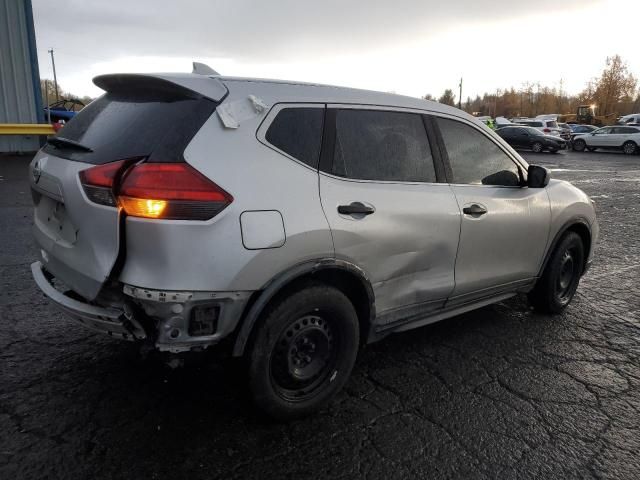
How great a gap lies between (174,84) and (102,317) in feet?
3.94

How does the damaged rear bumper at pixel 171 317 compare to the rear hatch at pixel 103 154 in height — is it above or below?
below

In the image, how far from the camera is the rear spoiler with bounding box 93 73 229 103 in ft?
8.02

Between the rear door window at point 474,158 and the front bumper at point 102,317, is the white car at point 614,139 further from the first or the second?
the front bumper at point 102,317

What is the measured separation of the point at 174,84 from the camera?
247cm

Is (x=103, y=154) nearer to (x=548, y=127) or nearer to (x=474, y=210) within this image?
(x=474, y=210)

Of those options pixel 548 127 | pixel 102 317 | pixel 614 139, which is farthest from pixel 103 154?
pixel 548 127

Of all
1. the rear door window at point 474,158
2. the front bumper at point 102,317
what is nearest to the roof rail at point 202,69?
the front bumper at point 102,317

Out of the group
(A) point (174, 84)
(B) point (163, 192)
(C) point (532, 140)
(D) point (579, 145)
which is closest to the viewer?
(B) point (163, 192)

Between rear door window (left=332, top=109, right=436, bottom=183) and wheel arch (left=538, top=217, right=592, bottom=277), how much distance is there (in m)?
1.59

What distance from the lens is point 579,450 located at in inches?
101

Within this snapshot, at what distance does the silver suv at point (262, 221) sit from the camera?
2.23m

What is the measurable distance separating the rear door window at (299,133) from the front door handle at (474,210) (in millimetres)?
1225

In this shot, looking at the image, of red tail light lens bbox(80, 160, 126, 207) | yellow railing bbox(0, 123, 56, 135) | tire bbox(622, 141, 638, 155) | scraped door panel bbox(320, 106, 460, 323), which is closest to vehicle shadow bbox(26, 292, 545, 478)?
scraped door panel bbox(320, 106, 460, 323)

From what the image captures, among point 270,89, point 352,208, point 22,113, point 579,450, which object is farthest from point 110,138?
point 22,113
